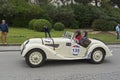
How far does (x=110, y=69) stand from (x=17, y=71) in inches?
128

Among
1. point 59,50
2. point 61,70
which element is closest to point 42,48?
point 59,50

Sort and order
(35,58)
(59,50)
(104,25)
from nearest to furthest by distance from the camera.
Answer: (35,58), (59,50), (104,25)

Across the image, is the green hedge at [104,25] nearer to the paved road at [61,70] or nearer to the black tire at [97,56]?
the paved road at [61,70]

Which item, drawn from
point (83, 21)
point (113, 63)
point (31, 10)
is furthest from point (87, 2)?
point (113, 63)

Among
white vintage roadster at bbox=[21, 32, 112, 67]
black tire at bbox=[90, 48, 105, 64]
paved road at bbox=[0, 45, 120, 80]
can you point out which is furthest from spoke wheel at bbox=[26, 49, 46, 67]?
black tire at bbox=[90, 48, 105, 64]

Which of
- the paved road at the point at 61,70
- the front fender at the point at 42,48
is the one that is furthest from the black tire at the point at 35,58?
the paved road at the point at 61,70

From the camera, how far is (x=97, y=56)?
11844mm

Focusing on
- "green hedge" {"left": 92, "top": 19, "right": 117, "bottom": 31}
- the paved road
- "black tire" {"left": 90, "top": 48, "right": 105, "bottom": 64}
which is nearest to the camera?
the paved road

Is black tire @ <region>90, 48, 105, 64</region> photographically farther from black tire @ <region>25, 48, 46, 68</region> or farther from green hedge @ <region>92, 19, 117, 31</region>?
green hedge @ <region>92, 19, 117, 31</region>

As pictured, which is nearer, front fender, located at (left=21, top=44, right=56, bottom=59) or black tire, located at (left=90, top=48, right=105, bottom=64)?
front fender, located at (left=21, top=44, right=56, bottom=59)

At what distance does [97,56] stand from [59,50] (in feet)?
5.14

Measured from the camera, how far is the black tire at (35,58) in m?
10.9

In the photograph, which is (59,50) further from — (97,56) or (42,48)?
(97,56)

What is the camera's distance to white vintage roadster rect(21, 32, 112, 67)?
10969 millimetres
